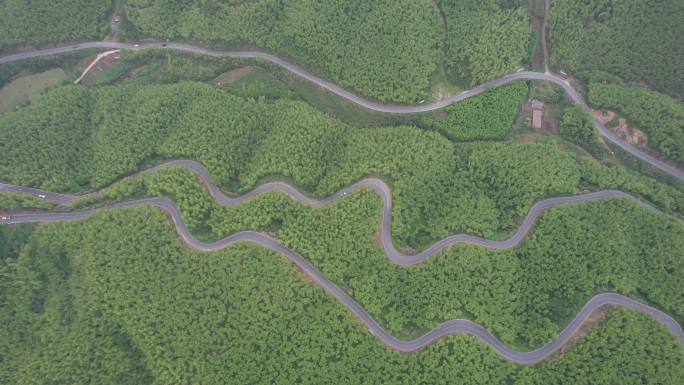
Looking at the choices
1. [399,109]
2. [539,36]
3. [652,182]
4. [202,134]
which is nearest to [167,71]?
[202,134]

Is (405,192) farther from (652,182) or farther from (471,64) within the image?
(652,182)

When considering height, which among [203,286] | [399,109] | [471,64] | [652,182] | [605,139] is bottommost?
[203,286]

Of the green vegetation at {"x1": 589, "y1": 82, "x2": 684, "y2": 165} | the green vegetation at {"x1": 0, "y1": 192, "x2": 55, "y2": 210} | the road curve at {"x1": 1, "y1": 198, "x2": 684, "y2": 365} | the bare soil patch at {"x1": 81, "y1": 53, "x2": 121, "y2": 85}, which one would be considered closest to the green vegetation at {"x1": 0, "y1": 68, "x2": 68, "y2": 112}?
the bare soil patch at {"x1": 81, "y1": 53, "x2": 121, "y2": 85}

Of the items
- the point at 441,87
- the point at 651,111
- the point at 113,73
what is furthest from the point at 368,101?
the point at 113,73

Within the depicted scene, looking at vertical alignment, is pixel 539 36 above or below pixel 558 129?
above

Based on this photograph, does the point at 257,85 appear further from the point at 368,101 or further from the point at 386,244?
the point at 386,244

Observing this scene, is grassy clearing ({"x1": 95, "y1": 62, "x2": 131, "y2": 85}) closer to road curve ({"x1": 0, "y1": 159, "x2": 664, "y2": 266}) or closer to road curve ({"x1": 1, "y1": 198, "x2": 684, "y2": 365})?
road curve ({"x1": 0, "y1": 159, "x2": 664, "y2": 266})
